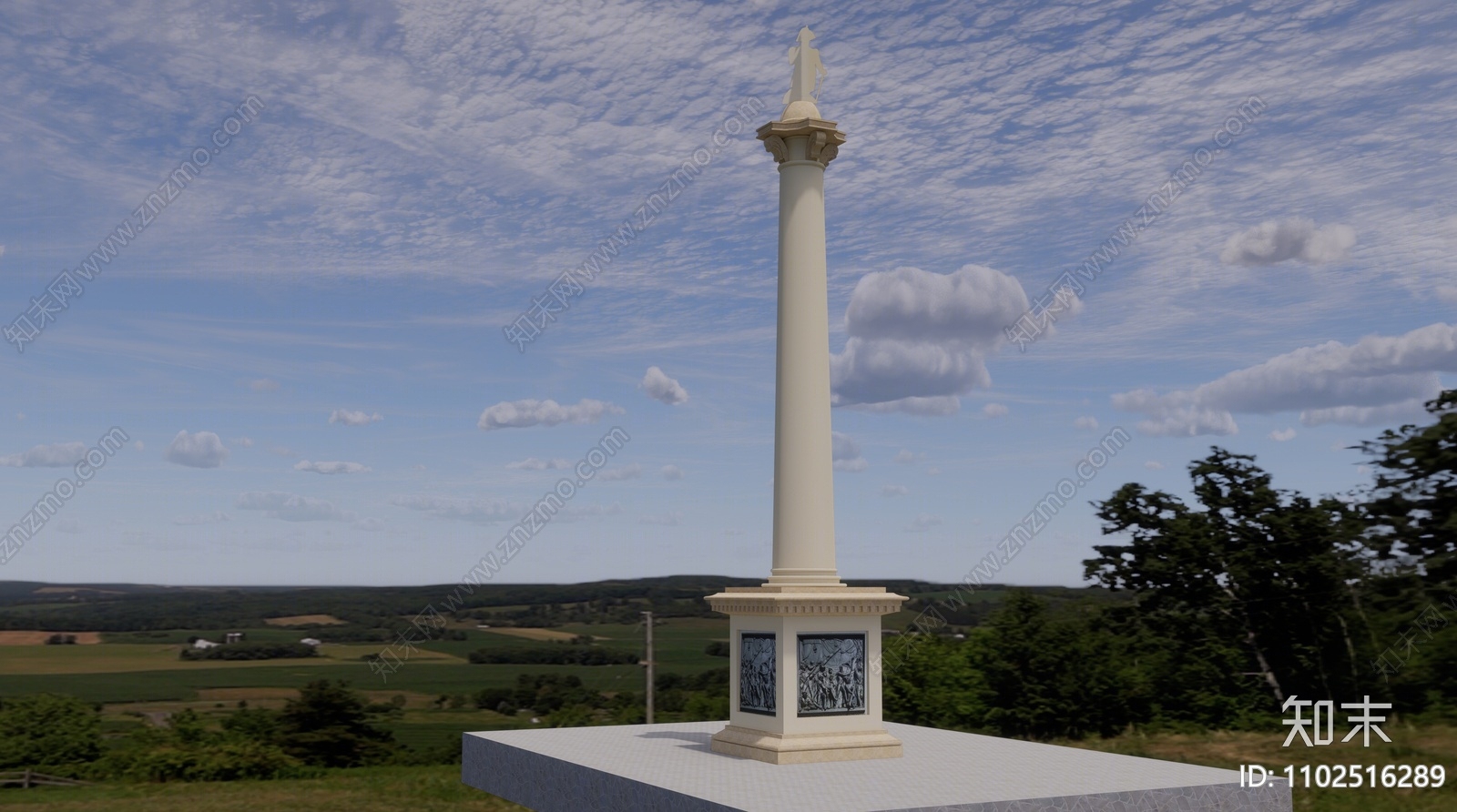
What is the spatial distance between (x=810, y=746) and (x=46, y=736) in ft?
87.7

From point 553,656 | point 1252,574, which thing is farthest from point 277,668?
point 1252,574

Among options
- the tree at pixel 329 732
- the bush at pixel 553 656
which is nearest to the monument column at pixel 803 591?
the tree at pixel 329 732

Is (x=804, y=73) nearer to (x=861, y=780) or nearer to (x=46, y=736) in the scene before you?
(x=861, y=780)

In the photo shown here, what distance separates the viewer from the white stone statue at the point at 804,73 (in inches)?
866

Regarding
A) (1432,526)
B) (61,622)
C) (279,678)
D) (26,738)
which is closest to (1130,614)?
(1432,526)

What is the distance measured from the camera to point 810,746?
19406mm

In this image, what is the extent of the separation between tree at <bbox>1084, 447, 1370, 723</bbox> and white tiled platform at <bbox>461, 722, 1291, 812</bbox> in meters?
17.2

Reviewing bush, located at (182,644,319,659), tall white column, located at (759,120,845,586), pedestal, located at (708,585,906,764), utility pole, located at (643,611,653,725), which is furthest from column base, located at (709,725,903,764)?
bush, located at (182,644,319,659)

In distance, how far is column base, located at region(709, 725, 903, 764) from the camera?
1931cm

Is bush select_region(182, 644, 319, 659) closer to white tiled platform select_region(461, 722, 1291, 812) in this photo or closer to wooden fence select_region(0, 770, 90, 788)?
wooden fence select_region(0, 770, 90, 788)

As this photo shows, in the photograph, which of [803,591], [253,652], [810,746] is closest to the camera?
[810,746]

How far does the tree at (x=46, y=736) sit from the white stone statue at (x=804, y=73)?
2791 cm

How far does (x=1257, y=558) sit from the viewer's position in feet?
124

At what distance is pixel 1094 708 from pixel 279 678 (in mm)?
52358
